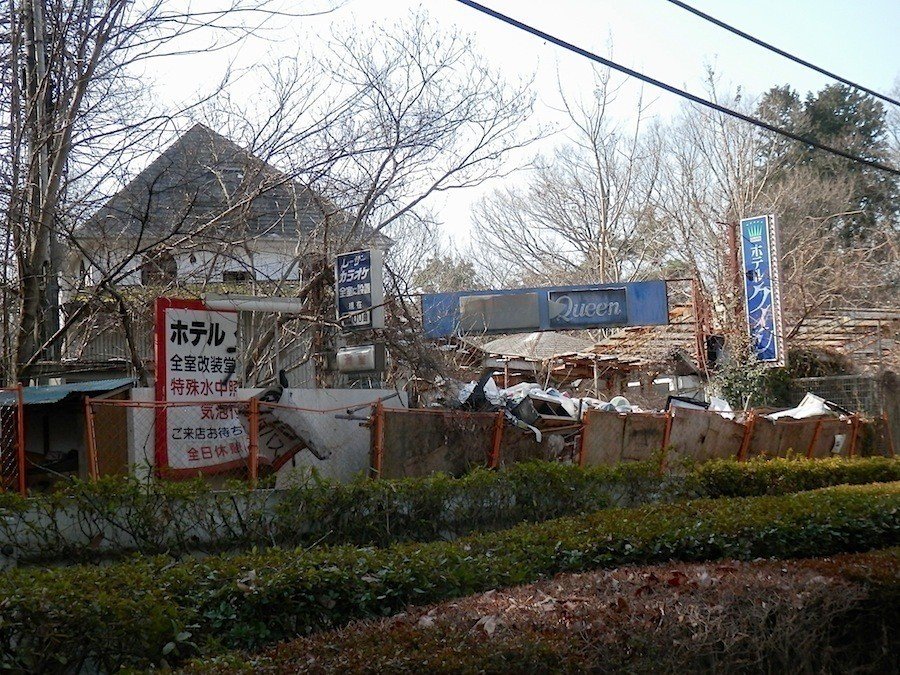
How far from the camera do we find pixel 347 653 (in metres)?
4.45

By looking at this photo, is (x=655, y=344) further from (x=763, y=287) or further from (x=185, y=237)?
(x=185, y=237)

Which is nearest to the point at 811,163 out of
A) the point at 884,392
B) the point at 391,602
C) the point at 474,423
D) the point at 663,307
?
the point at 884,392

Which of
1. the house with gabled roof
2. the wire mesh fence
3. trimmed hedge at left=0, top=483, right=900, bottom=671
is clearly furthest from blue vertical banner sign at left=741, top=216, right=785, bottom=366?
the wire mesh fence

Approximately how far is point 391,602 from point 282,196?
1162cm

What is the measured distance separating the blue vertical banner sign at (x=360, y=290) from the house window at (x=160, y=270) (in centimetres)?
244

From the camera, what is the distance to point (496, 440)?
13.0 meters

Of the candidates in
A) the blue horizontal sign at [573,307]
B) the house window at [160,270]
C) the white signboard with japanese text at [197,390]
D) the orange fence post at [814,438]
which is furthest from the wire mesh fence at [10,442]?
the orange fence post at [814,438]

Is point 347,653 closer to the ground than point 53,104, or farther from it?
closer to the ground

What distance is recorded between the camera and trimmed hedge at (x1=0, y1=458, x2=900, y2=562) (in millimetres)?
8164

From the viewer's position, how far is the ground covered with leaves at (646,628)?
445 centimetres

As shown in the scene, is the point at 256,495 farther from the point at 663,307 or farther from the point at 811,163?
the point at 811,163

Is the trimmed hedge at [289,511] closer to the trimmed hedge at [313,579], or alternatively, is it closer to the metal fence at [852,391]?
the trimmed hedge at [313,579]

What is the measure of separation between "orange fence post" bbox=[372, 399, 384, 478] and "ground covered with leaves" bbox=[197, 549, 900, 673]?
17.8 feet

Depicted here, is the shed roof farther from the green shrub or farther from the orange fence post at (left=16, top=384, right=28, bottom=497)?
the orange fence post at (left=16, top=384, right=28, bottom=497)
